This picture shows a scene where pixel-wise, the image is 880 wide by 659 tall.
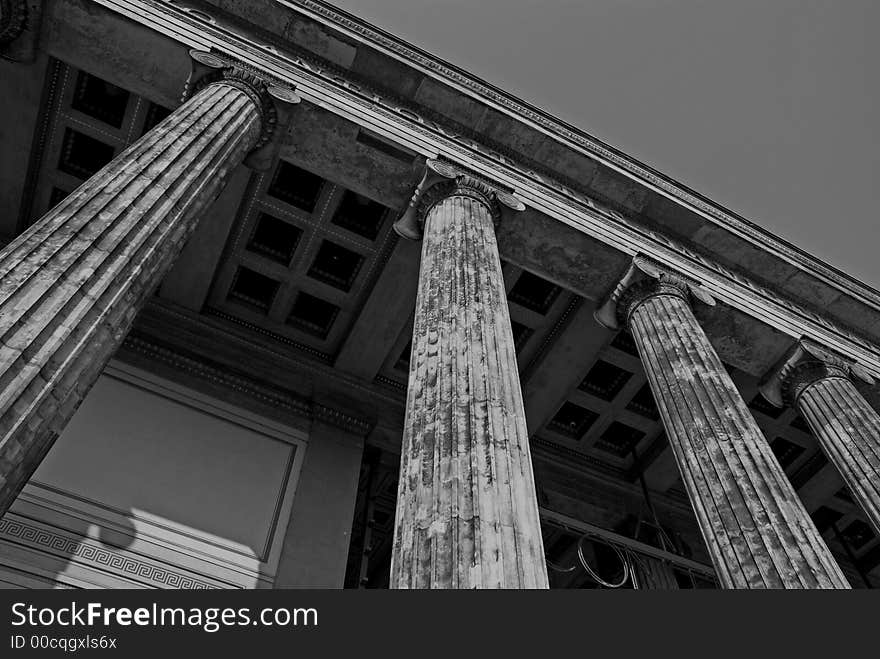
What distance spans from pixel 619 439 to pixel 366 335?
675 cm

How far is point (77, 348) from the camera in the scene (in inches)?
204

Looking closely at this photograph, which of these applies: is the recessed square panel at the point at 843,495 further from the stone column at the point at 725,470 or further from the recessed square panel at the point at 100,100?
the recessed square panel at the point at 100,100

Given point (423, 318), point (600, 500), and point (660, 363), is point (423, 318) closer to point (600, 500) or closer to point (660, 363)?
point (660, 363)

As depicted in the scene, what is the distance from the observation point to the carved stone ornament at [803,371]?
12.2 m

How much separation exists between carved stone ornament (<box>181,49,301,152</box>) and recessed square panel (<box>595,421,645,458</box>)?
1034cm

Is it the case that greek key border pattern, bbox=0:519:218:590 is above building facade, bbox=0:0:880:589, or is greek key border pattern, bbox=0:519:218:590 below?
below

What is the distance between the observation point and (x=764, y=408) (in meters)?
15.6

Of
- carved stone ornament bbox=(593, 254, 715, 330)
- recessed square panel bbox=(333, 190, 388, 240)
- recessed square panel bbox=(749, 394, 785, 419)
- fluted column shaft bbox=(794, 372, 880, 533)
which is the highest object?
recessed square panel bbox=(333, 190, 388, 240)

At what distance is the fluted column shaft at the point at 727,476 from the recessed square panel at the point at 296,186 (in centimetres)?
670

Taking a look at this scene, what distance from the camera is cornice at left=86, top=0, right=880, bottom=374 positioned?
34.0 ft

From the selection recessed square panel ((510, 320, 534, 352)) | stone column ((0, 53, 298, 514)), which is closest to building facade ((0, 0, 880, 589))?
stone column ((0, 53, 298, 514))

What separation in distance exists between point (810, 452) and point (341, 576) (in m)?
11.7

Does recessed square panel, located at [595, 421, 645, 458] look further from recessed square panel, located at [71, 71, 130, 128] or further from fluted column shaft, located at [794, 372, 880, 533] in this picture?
recessed square panel, located at [71, 71, 130, 128]

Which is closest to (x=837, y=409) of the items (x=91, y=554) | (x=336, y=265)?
(x=336, y=265)
